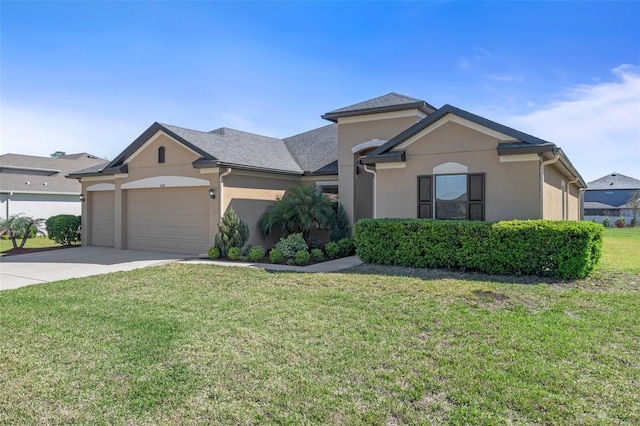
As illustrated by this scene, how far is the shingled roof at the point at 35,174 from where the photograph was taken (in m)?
26.9

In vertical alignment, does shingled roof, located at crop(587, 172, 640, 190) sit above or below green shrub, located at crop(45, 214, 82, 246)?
above

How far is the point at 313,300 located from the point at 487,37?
10.5 metres

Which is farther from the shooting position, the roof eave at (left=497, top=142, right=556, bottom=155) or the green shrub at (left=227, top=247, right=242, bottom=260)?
the green shrub at (left=227, top=247, right=242, bottom=260)

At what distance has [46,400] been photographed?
397 cm

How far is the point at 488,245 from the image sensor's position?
32.2ft

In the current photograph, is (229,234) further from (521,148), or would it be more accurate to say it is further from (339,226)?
(521,148)

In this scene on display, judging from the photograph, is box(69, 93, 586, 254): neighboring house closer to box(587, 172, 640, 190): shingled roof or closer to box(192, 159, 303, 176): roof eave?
box(192, 159, 303, 176): roof eave

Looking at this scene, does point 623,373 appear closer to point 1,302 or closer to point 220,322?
point 220,322

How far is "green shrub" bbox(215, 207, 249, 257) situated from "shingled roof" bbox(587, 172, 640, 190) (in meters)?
49.7

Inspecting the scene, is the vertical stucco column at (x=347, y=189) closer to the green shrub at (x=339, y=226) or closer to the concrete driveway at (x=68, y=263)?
the green shrub at (x=339, y=226)

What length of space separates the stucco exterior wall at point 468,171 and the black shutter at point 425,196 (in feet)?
0.44

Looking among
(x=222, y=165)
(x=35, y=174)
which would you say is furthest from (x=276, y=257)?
(x=35, y=174)

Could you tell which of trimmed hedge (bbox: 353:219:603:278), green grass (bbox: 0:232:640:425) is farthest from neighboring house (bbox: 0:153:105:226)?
trimmed hedge (bbox: 353:219:603:278)

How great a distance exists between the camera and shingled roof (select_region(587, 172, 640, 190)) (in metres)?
48.4
